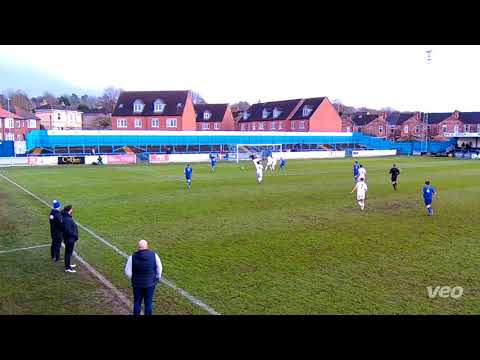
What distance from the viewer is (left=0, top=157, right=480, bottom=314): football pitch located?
8234 millimetres

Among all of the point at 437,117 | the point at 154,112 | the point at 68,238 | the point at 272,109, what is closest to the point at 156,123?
the point at 154,112

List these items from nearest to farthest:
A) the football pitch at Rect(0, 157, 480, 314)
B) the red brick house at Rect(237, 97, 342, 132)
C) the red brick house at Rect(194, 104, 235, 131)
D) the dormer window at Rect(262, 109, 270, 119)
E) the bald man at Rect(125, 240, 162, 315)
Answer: the bald man at Rect(125, 240, 162, 315)
the football pitch at Rect(0, 157, 480, 314)
the red brick house at Rect(237, 97, 342, 132)
the red brick house at Rect(194, 104, 235, 131)
the dormer window at Rect(262, 109, 270, 119)

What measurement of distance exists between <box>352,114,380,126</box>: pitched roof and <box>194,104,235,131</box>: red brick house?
122 ft

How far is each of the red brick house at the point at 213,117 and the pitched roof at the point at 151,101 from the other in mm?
11416

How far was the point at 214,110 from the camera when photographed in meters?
84.5

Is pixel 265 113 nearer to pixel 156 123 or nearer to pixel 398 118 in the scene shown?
pixel 156 123

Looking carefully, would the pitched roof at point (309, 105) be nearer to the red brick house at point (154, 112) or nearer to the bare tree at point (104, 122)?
the red brick house at point (154, 112)

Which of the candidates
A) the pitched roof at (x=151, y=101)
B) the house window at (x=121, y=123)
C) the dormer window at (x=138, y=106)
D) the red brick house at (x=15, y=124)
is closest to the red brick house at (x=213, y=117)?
the pitched roof at (x=151, y=101)

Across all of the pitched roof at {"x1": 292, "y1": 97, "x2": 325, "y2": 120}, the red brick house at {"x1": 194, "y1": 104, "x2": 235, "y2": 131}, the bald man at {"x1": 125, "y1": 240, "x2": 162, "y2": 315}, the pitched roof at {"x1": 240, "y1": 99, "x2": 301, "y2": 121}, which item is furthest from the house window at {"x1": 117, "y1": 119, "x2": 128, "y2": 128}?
the bald man at {"x1": 125, "y1": 240, "x2": 162, "y2": 315}

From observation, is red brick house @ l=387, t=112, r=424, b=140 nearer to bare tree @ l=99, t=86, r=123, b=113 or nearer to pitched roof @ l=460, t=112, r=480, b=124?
pitched roof @ l=460, t=112, r=480, b=124

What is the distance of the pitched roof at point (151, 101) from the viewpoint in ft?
236

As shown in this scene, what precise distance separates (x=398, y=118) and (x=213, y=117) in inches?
1977
